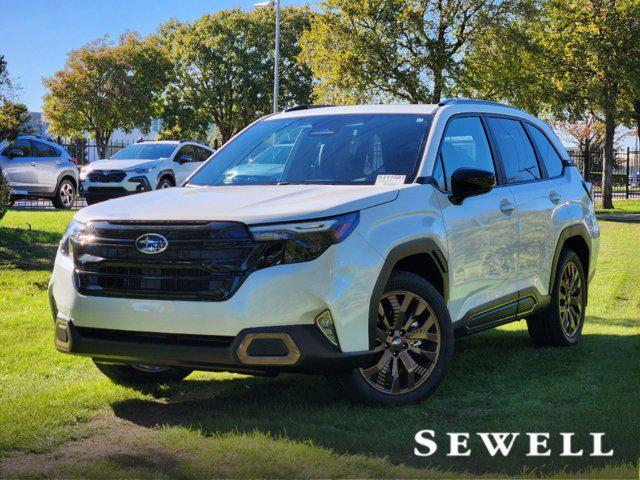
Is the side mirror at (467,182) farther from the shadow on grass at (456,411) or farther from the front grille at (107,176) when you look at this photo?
the front grille at (107,176)

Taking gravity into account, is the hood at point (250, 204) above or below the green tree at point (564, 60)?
below

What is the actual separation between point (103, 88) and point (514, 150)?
54.0 meters

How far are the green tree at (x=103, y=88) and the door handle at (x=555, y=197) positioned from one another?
51.2m

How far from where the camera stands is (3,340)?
25.2 ft

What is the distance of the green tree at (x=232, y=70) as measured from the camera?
60.9 metres

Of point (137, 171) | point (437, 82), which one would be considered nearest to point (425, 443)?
point (137, 171)

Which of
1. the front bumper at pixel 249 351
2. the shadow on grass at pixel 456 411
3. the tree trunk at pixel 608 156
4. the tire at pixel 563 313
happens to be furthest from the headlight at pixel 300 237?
the tree trunk at pixel 608 156

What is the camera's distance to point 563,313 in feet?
25.3

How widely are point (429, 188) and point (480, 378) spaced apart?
156 cm

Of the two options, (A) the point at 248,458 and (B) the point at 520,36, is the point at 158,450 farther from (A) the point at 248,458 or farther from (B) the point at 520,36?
(B) the point at 520,36

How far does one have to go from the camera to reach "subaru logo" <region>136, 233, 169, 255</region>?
4.91 metres

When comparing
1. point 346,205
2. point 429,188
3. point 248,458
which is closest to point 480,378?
point 429,188

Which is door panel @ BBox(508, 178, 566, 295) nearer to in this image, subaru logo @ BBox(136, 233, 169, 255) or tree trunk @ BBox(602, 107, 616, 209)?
subaru logo @ BBox(136, 233, 169, 255)

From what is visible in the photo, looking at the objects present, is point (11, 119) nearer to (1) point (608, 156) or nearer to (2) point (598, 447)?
(2) point (598, 447)
